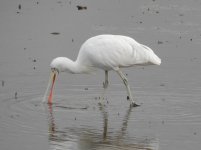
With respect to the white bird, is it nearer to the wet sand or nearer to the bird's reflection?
the wet sand

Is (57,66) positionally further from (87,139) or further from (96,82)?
(87,139)

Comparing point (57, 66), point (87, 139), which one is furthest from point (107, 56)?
point (87, 139)

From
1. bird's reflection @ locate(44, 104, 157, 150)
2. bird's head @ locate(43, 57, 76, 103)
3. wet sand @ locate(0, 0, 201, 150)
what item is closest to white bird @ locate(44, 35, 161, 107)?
bird's head @ locate(43, 57, 76, 103)

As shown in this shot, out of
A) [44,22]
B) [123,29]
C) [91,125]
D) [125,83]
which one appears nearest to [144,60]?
[125,83]

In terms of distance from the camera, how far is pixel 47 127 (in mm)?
13500

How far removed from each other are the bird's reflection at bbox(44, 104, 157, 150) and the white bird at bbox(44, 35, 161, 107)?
200 cm

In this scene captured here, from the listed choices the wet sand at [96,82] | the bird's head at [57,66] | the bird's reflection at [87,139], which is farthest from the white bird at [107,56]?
the bird's reflection at [87,139]

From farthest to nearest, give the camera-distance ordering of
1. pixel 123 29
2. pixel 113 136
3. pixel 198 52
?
pixel 123 29
pixel 198 52
pixel 113 136

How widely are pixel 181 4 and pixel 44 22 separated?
5.75 meters

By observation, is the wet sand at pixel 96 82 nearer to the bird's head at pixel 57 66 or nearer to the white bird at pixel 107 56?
the bird's head at pixel 57 66

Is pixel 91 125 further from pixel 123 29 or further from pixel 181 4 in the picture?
pixel 181 4

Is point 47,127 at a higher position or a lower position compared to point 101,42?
lower

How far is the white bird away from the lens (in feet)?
50.8

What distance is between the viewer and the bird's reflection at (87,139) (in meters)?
12.2
